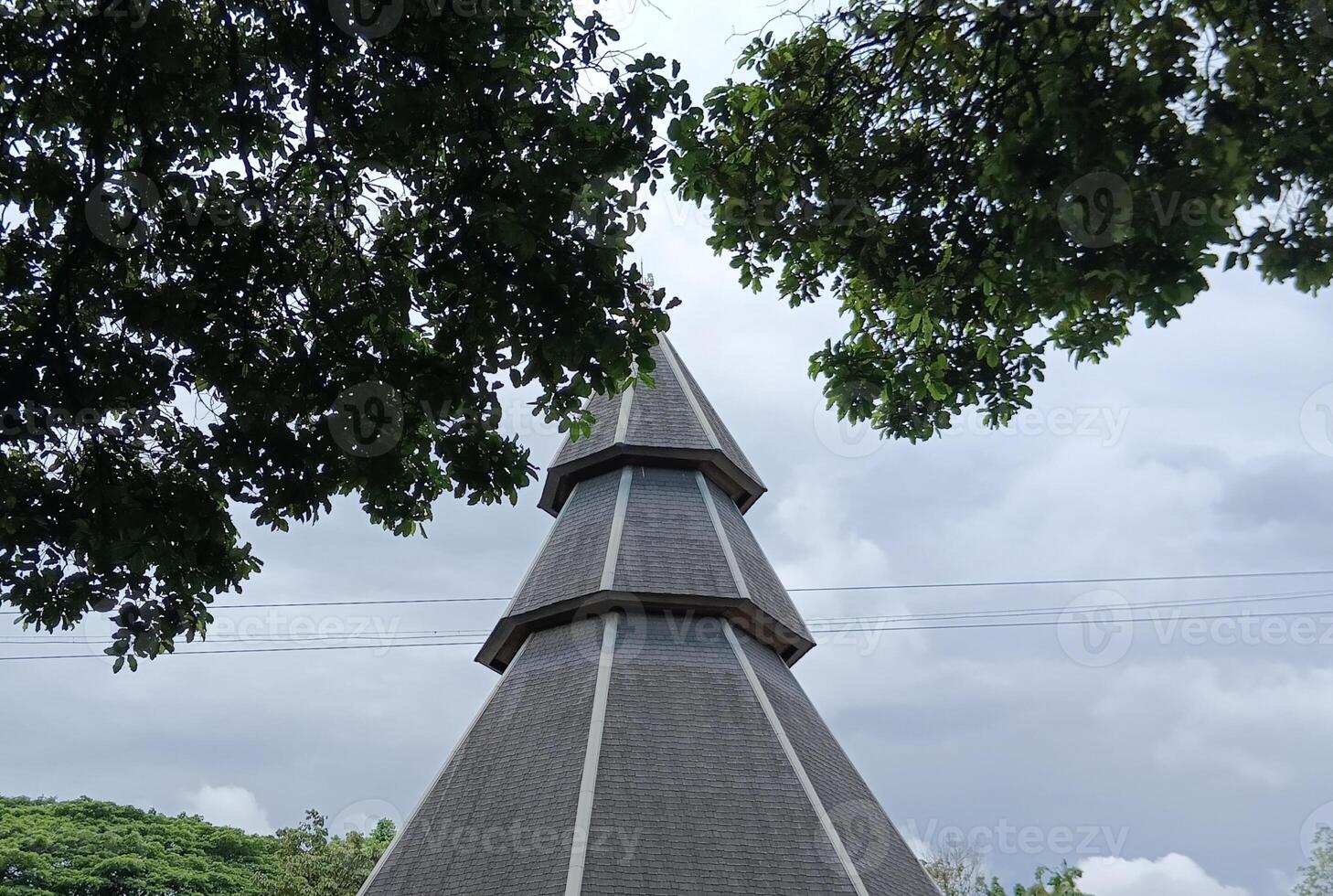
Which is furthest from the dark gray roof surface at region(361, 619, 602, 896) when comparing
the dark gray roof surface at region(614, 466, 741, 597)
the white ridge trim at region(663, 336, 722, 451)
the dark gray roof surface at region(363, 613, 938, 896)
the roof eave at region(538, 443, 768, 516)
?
the white ridge trim at region(663, 336, 722, 451)

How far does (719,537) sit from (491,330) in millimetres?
14018

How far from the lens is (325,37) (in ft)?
24.5

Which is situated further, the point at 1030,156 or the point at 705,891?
the point at 705,891

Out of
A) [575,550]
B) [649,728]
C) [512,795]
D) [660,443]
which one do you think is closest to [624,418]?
[660,443]

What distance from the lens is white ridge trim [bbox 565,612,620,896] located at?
1484 centimetres

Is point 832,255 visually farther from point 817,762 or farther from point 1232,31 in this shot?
point 817,762

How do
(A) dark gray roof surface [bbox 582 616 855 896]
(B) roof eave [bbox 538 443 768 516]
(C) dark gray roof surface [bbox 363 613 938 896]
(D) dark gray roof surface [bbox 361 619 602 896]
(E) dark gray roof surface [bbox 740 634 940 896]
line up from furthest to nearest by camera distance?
(B) roof eave [bbox 538 443 768 516]
(E) dark gray roof surface [bbox 740 634 940 896]
(D) dark gray roof surface [bbox 361 619 602 896]
(C) dark gray roof surface [bbox 363 613 938 896]
(A) dark gray roof surface [bbox 582 616 855 896]

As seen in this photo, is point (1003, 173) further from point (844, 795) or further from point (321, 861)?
point (321, 861)

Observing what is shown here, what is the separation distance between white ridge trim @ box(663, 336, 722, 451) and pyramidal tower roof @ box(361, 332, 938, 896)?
73 mm

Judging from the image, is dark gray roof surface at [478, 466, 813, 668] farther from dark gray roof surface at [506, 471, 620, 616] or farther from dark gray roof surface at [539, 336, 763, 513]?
dark gray roof surface at [539, 336, 763, 513]

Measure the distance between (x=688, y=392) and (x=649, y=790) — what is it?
9101 millimetres

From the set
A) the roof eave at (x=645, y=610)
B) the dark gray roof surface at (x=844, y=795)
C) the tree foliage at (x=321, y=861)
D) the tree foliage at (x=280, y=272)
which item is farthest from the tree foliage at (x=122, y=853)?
the tree foliage at (x=280, y=272)

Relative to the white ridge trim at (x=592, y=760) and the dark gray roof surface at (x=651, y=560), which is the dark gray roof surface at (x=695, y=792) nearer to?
the white ridge trim at (x=592, y=760)

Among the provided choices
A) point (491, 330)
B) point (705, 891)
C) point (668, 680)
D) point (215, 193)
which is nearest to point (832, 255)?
point (491, 330)
